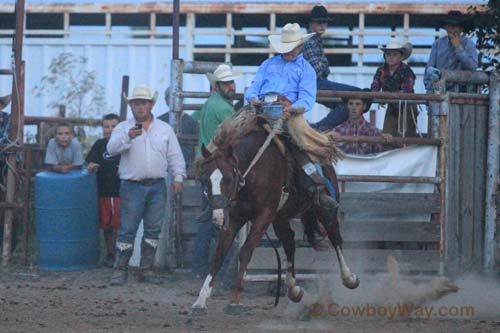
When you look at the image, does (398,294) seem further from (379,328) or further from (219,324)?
(219,324)

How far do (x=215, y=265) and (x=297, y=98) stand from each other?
6.00ft

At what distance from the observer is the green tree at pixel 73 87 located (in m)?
18.5

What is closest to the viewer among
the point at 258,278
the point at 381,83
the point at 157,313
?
the point at 157,313

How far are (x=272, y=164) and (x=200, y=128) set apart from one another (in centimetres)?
218

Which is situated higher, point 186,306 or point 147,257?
point 147,257

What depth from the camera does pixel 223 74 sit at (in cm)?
1076

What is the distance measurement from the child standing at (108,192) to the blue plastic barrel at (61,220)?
36 centimetres

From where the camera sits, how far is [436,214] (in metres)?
10.9

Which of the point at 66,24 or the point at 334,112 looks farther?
the point at 66,24

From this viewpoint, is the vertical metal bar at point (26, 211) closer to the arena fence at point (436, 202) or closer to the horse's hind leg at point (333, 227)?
the arena fence at point (436, 202)

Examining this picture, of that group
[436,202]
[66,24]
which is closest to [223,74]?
[436,202]

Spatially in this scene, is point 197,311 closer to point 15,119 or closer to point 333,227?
point 333,227

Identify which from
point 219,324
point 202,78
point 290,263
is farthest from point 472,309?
point 202,78

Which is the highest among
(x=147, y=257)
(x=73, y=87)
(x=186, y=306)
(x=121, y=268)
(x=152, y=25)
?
(x=152, y=25)
